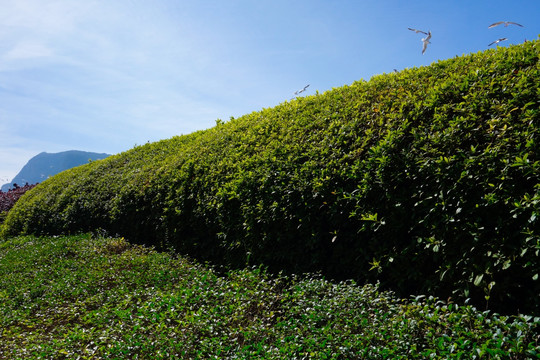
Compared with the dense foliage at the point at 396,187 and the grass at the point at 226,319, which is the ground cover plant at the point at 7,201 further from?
the dense foliage at the point at 396,187

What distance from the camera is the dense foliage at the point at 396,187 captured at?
172 inches

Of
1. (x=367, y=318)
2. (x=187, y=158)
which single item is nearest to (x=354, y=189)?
(x=367, y=318)

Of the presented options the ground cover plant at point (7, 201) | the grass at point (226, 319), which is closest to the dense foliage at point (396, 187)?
the grass at point (226, 319)

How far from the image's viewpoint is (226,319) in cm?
514

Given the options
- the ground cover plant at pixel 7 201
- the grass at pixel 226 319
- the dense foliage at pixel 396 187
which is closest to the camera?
the grass at pixel 226 319

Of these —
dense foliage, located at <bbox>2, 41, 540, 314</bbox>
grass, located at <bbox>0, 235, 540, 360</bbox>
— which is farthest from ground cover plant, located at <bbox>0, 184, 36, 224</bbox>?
dense foliage, located at <bbox>2, 41, 540, 314</bbox>

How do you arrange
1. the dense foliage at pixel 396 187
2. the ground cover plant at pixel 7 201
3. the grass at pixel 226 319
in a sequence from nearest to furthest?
the grass at pixel 226 319 → the dense foliage at pixel 396 187 → the ground cover plant at pixel 7 201

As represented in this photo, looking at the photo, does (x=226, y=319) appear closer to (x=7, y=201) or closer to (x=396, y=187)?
(x=396, y=187)

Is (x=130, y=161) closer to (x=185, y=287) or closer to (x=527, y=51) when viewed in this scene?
(x=185, y=287)

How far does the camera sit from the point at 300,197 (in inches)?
253

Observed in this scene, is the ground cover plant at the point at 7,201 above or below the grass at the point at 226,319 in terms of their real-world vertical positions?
above

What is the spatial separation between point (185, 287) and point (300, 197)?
97.3 inches

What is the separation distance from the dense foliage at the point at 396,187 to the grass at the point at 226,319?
0.40 meters

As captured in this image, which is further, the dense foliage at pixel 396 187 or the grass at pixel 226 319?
the dense foliage at pixel 396 187
